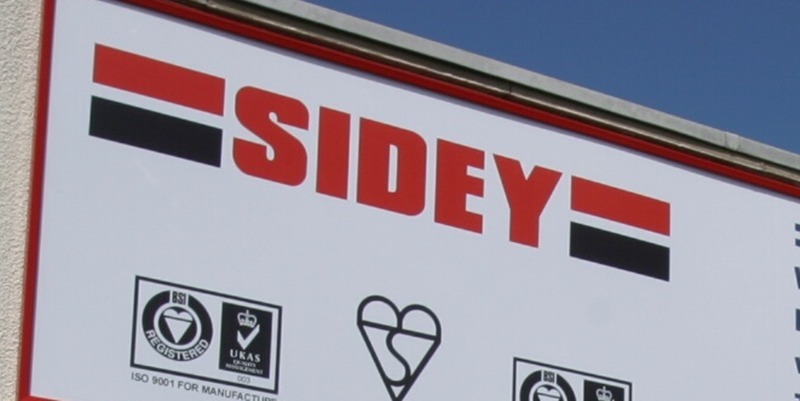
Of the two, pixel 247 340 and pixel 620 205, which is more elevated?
pixel 620 205

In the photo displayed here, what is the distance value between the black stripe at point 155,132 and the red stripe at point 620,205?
6.78 ft

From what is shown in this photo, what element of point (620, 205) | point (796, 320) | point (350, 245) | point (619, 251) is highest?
point (620, 205)

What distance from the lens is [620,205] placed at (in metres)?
10.1

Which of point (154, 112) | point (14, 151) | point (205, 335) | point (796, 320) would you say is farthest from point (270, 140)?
point (796, 320)

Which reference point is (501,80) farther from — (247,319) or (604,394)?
(247,319)

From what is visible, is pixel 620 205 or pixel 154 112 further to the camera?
pixel 620 205

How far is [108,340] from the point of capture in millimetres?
8211

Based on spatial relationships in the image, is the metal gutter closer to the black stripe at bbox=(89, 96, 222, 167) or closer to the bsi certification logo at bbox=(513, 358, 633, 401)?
the black stripe at bbox=(89, 96, 222, 167)

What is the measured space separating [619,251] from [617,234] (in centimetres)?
9

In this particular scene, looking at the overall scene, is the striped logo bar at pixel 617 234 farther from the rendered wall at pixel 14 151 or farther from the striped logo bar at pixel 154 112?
the rendered wall at pixel 14 151

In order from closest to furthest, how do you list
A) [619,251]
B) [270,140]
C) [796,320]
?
[270,140], [619,251], [796,320]

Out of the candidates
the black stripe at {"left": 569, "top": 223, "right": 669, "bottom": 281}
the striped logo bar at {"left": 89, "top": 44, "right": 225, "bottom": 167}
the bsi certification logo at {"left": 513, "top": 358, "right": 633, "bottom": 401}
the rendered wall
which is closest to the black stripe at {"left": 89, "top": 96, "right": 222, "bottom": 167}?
the striped logo bar at {"left": 89, "top": 44, "right": 225, "bottom": 167}

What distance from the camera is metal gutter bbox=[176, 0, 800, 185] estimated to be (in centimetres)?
923

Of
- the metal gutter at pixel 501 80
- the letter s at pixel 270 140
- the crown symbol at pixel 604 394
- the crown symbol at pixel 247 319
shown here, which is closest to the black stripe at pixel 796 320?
the metal gutter at pixel 501 80
